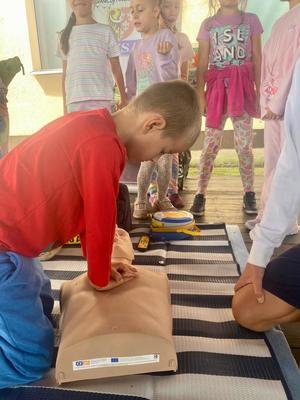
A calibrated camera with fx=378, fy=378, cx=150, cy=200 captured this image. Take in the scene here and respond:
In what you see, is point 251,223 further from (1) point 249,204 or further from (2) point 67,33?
(2) point 67,33

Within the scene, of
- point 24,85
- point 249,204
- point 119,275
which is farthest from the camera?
point 24,85

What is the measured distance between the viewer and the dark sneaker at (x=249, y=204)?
2133 mm

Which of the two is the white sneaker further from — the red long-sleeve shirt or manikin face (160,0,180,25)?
A: manikin face (160,0,180,25)

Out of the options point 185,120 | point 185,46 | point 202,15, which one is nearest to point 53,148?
point 185,120

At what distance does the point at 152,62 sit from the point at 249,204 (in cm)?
96

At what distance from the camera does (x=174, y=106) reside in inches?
37.3

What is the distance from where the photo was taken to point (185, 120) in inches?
37.7

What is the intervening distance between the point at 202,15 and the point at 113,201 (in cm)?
282

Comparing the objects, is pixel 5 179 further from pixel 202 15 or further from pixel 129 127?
pixel 202 15

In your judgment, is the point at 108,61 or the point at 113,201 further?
the point at 108,61

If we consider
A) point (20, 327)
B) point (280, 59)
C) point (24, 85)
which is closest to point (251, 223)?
point (280, 59)

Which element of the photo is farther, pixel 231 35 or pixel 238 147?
pixel 238 147

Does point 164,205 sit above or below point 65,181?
below

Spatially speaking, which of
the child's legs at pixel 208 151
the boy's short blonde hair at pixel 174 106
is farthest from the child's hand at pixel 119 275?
the child's legs at pixel 208 151
